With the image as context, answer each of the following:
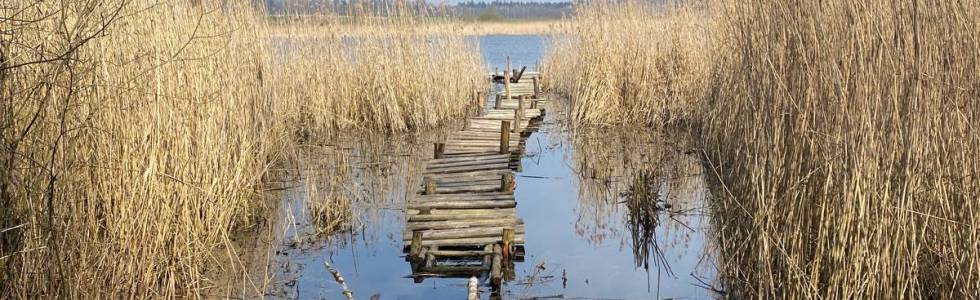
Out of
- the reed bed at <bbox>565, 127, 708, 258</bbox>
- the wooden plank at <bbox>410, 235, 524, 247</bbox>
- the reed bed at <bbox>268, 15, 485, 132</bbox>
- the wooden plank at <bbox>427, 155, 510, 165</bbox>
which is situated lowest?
the reed bed at <bbox>565, 127, 708, 258</bbox>

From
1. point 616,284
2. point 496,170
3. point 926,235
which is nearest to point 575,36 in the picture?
point 496,170

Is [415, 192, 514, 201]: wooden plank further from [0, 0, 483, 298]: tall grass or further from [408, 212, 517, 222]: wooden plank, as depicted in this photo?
[0, 0, 483, 298]: tall grass

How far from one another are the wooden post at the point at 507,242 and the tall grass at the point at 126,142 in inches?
59.6

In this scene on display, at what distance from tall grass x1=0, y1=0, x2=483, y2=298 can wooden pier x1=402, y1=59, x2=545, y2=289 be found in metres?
1.11

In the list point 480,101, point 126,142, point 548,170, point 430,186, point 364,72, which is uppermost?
point 126,142

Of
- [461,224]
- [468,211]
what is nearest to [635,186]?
[468,211]

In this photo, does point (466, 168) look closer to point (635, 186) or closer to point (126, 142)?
point (635, 186)

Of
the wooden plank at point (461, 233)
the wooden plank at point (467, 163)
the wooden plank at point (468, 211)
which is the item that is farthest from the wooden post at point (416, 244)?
the wooden plank at point (467, 163)

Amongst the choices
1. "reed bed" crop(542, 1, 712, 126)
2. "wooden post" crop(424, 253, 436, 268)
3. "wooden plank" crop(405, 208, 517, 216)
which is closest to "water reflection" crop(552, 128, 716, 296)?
"wooden plank" crop(405, 208, 517, 216)

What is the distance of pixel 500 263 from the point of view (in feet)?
16.7

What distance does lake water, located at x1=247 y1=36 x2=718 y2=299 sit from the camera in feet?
16.5

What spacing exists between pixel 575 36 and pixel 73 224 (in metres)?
8.70

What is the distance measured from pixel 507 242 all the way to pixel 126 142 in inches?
85.6

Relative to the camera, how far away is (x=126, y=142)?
4.12m
